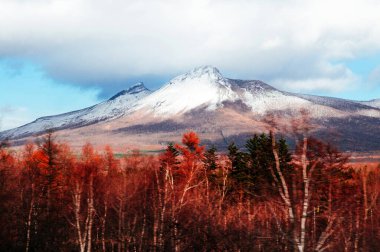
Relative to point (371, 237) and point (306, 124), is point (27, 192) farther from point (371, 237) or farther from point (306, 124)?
point (306, 124)

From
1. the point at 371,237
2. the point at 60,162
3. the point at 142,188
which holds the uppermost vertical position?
the point at 60,162

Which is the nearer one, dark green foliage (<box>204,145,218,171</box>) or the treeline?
the treeline

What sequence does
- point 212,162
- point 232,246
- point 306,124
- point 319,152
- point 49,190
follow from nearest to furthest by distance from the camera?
1. point 306,124
2. point 319,152
3. point 232,246
4. point 49,190
5. point 212,162

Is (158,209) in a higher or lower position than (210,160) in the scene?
lower

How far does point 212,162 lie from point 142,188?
9686 mm

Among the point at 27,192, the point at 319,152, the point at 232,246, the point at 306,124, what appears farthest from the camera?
the point at 27,192

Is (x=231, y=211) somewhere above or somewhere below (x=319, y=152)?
below

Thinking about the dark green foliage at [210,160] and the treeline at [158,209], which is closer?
the treeline at [158,209]

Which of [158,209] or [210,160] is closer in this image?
[158,209]

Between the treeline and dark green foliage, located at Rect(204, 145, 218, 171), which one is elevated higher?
dark green foliage, located at Rect(204, 145, 218, 171)

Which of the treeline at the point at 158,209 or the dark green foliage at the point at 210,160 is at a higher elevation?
the dark green foliage at the point at 210,160

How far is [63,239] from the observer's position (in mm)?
44562

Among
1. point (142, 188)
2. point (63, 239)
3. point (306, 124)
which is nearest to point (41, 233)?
point (63, 239)

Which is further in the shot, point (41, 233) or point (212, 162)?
point (212, 162)
